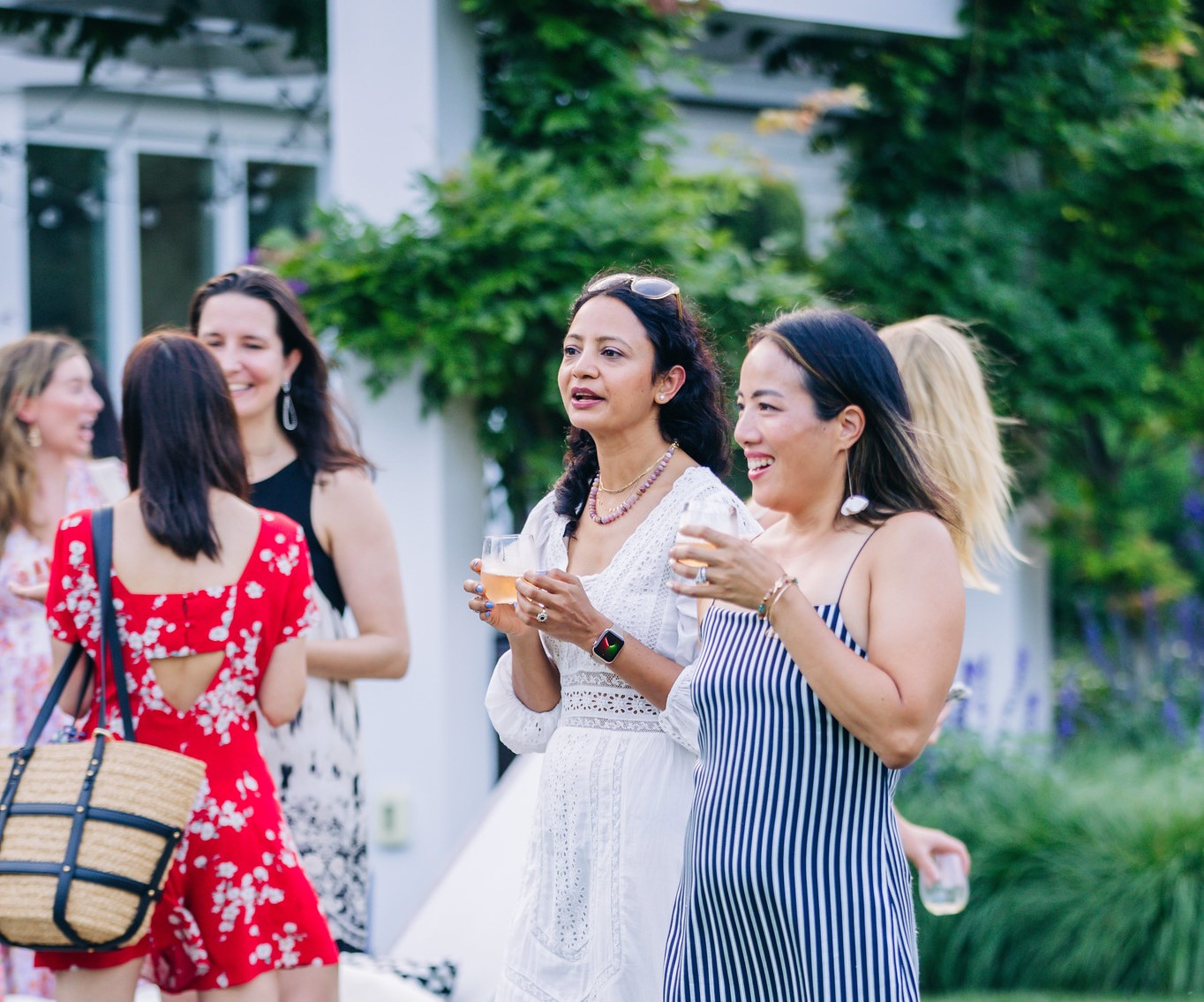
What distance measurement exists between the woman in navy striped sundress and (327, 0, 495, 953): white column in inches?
118

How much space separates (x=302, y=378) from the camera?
355 centimetres

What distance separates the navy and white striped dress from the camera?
219cm

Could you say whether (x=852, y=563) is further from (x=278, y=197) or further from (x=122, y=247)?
(x=122, y=247)

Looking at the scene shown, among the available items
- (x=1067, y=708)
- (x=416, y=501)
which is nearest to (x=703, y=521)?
(x=416, y=501)

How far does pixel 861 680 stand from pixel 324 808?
166 centimetres

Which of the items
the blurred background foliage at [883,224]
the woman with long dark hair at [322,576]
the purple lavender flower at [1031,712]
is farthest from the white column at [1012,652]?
the woman with long dark hair at [322,576]

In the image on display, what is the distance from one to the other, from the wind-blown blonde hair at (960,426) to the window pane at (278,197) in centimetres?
412

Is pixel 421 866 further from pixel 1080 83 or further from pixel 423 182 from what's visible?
pixel 1080 83

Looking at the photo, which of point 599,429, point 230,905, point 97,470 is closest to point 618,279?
point 599,429

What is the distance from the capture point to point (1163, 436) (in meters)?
9.63

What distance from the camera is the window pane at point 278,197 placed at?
6.66 meters

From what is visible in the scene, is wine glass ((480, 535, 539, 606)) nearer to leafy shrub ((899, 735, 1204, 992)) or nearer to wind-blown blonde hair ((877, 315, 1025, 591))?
wind-blown blonde hair ((877, 315, 1025, 591))

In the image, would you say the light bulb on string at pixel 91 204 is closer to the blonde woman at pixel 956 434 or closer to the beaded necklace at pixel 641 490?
the blonde woman at pixel 956 434

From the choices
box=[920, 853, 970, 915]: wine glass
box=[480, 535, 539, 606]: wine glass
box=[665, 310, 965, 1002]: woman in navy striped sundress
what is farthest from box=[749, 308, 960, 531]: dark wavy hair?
box=[920, 853, 970, 915]: wine glass
